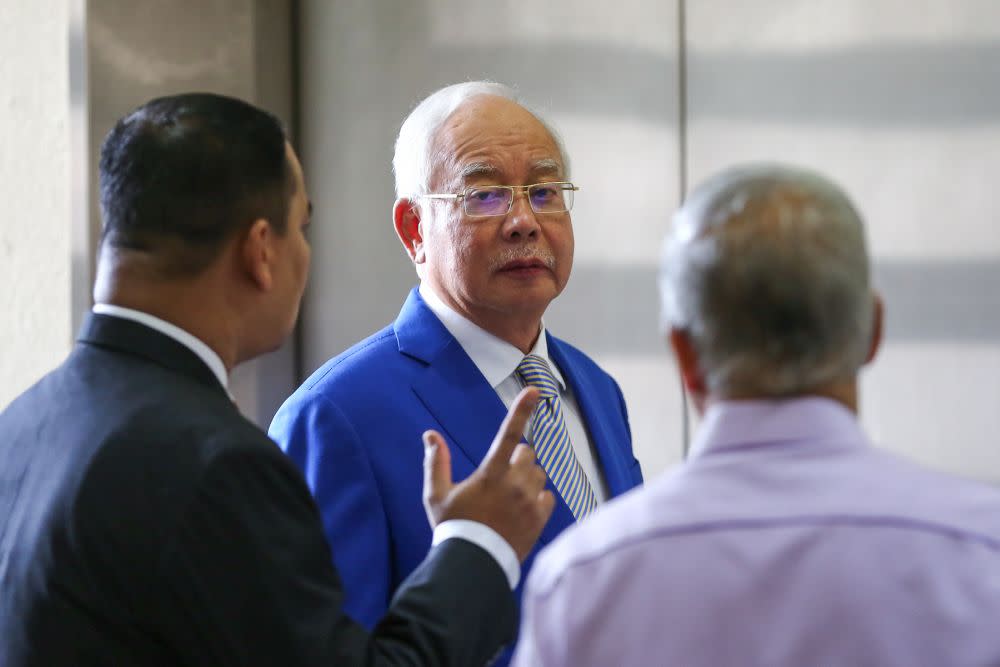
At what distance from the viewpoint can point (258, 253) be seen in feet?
4.71

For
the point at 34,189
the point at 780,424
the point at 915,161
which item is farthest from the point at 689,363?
the point at 34,189

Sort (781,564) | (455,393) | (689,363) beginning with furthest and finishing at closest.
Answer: (455,393)
(689,363)
(781,564)

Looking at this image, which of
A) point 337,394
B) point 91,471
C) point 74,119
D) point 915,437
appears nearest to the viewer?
point 91,471

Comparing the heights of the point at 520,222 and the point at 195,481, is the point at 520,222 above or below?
above

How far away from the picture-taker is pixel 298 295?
4.98ft

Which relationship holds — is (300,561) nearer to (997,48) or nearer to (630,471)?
(630,471)

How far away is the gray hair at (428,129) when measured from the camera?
221 cm

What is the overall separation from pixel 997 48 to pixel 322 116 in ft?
6.36

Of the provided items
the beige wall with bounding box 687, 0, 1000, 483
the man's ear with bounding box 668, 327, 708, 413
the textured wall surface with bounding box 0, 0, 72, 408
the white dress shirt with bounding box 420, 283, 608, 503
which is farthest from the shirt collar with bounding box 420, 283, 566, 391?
the textured wall surface with bounding box 0, 0, 72, 408

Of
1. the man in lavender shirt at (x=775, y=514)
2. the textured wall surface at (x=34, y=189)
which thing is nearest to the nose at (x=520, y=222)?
the man in lavender shirt at (x=775, y=514)

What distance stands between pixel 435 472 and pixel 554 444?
1.84ft

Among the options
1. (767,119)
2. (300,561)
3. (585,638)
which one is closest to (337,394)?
(300,561)

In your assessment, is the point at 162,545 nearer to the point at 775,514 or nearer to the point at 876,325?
the point at 775,514

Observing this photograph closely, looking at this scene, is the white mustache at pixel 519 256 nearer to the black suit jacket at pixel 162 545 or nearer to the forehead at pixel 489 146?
the forehead at pixel 489 146
